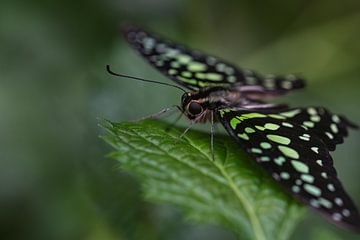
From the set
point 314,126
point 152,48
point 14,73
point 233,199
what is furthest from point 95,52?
point 233,199

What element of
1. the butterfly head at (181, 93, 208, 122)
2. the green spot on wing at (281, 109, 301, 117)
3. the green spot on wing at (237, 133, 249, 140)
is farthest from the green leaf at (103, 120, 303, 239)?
the green spot on wing at (281, 109, 301, 117)

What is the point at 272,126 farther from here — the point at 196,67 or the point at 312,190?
the point at 196,67

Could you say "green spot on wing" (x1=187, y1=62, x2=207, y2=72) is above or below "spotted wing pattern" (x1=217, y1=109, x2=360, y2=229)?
above

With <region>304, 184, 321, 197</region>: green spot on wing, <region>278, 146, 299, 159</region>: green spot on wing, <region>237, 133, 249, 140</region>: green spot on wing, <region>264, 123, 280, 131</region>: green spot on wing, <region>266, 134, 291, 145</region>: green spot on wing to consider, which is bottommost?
<region>304, 184, 321, 197</region>: green spot on wing

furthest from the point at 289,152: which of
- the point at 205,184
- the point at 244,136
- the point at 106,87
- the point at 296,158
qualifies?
the point at 106,87

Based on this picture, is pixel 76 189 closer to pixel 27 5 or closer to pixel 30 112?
pixel 30 112

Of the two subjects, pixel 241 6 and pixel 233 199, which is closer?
pixel 233 199

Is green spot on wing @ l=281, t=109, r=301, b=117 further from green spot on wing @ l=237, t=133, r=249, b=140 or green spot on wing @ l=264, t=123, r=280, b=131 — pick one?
green spot on wing @ l=237, t=133, r=249, b=140
